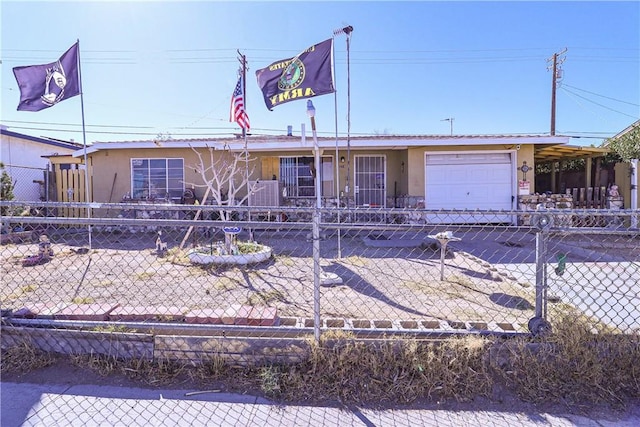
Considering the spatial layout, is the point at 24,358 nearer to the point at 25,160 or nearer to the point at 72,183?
the point at 72,183

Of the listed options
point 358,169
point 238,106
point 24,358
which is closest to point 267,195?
point 358,169

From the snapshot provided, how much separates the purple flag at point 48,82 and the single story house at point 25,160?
8271mm

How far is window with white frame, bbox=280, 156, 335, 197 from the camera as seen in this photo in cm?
1196

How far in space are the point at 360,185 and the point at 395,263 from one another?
6.09 m

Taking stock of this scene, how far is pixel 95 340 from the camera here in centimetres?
253

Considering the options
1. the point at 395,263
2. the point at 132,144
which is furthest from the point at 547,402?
the point at 132,144

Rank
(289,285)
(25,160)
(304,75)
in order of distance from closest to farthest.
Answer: (289,285) < (304,75) < (25,160)

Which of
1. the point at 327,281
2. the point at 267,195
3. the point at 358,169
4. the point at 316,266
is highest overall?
the point at 358,169

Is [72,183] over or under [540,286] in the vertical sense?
over

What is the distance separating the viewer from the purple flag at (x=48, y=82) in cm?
715

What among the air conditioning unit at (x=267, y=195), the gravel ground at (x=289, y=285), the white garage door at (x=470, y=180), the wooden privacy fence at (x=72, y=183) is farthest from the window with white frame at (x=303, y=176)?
the wooden privacy fence at (x=72, y=183)

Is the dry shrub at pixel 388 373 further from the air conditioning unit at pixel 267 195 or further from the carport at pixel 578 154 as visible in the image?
the carport at pixel 578 154

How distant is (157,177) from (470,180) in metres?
10.5

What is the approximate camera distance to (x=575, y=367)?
2.24 meters
